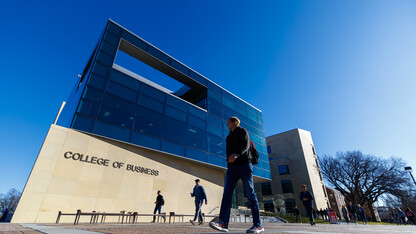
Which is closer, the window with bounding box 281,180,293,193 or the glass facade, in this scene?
the glass facade

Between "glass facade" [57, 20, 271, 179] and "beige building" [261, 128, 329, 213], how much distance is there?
50.0 ft

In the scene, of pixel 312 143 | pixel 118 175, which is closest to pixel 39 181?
pixel 118 175

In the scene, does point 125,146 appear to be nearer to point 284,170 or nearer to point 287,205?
point 287,205

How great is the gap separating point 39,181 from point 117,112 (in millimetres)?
5677

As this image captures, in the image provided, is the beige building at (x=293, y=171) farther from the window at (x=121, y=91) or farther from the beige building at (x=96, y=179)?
the window at (x=121, y=91)

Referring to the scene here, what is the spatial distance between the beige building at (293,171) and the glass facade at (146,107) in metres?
15.2

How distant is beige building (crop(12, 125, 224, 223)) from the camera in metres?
9.74

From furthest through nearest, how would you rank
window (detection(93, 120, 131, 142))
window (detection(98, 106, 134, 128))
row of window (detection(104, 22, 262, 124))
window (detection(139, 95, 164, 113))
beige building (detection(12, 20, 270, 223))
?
1. row of window (detection(104, 22, 262, 124))
2. window (detection(139, 95, 164, 113))
3. window (detection(98, 106, 134, 128))
4. window (detection(93, 120, 131, 142))
5. beige building (detection(12, 20, 270, 223))

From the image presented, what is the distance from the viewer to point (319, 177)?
124ft

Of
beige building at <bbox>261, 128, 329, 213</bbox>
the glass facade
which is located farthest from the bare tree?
the glass facade

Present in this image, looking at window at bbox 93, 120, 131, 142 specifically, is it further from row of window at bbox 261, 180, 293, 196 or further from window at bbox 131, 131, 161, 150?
row of window at bbox 261, 180, 293, 196

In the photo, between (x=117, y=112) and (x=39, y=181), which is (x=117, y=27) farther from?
(x=39, y=181)

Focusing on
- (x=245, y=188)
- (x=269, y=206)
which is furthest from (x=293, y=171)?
(x=245, y=188)

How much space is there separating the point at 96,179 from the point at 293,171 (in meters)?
35.2
